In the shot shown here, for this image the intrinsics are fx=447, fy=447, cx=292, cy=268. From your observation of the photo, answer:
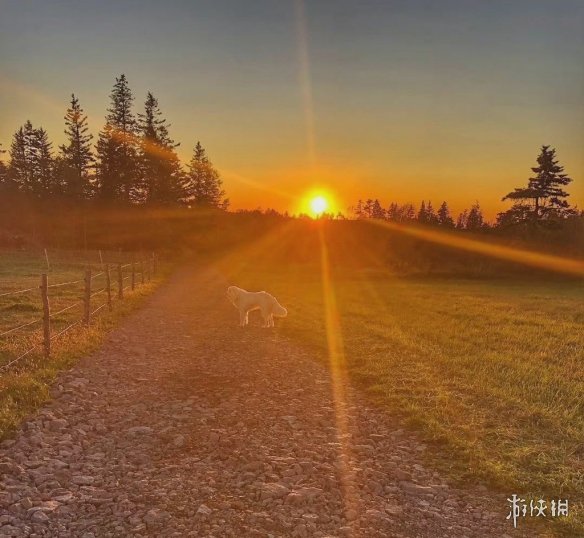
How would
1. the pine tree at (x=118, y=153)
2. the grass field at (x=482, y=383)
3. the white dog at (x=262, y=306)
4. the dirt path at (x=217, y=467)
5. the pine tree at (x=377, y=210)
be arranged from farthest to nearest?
the pine tree at (x=377, y=210)
the pine tree at (x=118, y=153)
the white dog at (x=262, y=306)
the grass field at (x=482, y=383)
the dirt path at (x=217, y=467)

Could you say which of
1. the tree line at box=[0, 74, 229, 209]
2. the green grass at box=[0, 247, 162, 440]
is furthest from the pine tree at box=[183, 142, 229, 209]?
the green grass at box=[0, 247, 162, 440]

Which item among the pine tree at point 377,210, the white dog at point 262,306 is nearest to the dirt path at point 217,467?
the white dog at point 262,306

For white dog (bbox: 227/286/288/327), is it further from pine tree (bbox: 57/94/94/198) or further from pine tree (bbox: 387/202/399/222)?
pine tree (bbox: 387/202/399/222)

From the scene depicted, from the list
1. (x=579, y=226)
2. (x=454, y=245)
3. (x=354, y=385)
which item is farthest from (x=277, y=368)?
(x=579, y=226)

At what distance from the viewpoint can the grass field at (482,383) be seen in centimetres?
639

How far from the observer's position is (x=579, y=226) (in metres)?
81.5

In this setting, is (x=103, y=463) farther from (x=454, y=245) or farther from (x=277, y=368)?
(x=454, y=245)

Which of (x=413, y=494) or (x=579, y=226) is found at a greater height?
(x=579, y=226)

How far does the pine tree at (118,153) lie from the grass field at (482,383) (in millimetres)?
58667

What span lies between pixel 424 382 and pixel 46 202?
82918 mm

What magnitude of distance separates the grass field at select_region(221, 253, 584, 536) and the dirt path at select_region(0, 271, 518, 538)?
0.68 m

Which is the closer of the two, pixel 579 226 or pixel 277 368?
pixel 277 368

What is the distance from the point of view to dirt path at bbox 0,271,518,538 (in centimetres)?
500

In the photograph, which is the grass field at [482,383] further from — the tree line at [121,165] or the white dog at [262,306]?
the tree line at [121,165]
